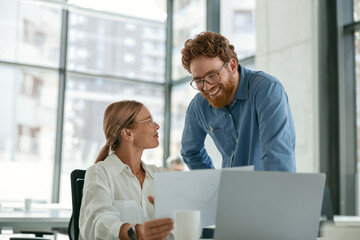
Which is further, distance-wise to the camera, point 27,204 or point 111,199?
point 27,204

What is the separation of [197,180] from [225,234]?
17 cm

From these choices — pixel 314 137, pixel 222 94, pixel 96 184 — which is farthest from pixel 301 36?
pixel 96 184

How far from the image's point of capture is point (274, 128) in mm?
1823

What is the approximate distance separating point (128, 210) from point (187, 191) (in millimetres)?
480

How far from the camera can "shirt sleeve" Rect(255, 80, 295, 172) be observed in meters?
1.73

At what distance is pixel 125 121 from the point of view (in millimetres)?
1924

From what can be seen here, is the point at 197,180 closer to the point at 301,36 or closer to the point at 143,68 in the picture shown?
the point at 301,36

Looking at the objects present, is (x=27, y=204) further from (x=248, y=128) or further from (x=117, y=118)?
(x=248, y=128)

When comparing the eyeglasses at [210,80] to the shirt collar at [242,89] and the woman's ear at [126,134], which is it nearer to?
the shirt collar at [242,89]

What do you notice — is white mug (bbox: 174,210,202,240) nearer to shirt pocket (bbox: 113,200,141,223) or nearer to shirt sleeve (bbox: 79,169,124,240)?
shirt sleeve (bbox: 79,169,124,240)

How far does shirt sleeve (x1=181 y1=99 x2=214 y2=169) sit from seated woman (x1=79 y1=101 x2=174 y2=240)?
399 millimetres

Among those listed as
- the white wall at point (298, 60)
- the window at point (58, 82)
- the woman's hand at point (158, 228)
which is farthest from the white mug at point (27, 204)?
the window at point (58, 82)

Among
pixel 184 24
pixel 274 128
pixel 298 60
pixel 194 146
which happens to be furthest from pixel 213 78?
pixel 184 24

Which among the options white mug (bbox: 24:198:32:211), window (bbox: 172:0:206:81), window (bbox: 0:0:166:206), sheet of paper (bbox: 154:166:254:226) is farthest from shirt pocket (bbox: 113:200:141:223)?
window (bbox: 172:0:206:81)
